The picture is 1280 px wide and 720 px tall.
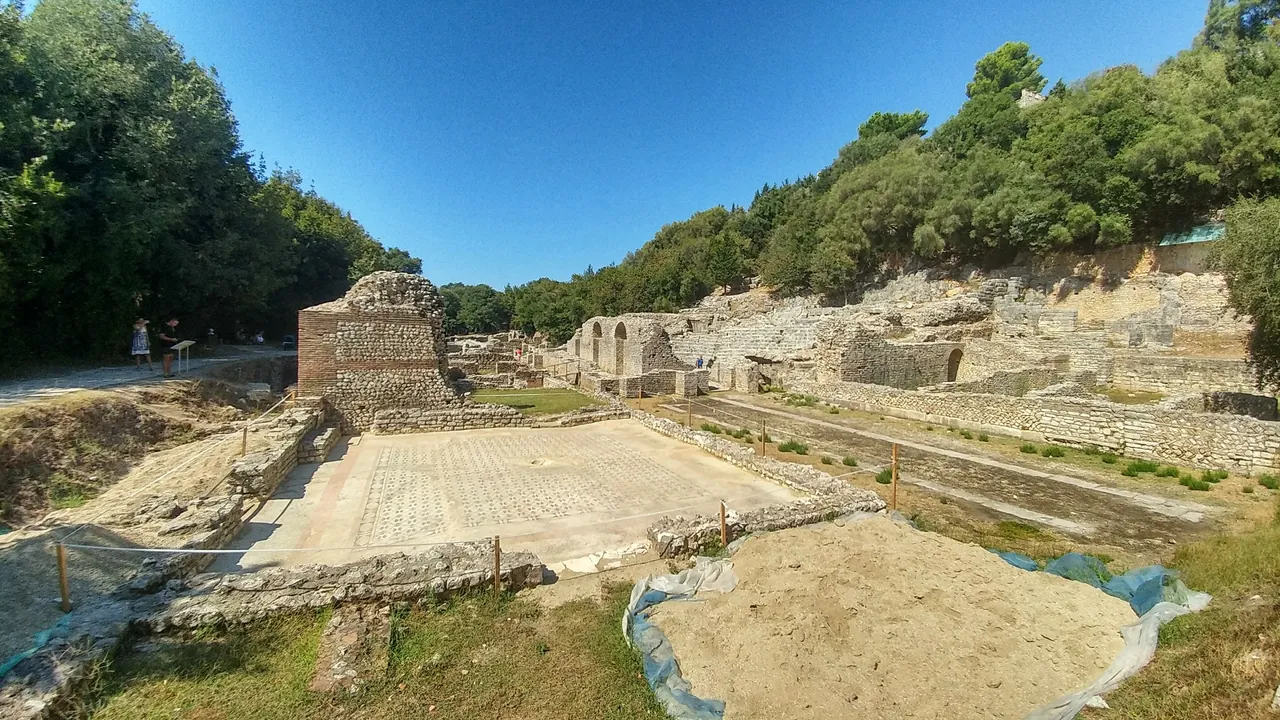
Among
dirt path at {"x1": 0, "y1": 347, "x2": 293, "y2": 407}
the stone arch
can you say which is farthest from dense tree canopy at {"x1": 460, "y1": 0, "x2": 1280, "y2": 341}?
dirt path at {"x1": 0, "y1": 347, "x2": 293, "y2": 407}

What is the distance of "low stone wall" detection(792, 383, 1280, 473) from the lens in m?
9.76

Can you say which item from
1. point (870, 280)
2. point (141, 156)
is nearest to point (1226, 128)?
point (870, 280)

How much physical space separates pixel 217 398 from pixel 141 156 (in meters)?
8.32

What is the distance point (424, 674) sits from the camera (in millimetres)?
4363

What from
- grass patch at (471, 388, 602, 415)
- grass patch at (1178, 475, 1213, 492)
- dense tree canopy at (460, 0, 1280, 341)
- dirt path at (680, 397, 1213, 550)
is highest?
dense tree canopy at (460, 0, 1280, 341)

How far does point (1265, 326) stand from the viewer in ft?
36.8

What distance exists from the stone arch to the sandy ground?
20.6 meters

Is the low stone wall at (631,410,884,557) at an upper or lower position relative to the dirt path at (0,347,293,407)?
lower

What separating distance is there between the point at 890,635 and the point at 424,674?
13.2ft

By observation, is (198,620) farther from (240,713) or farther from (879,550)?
(879,550)

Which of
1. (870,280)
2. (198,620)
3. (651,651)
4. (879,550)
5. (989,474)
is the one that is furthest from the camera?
(870,280)

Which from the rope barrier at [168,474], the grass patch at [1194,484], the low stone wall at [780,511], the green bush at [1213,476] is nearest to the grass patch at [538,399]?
the rope barrier at [168,474]

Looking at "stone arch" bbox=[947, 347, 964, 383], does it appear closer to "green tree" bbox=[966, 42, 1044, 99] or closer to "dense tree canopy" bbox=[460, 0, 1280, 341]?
"dense tree canopy" bbox=[460, 0, 1280, 341]

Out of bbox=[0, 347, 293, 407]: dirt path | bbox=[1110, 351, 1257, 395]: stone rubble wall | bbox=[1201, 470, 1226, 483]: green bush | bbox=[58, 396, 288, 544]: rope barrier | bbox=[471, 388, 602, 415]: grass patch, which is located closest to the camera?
bbox=[58, 396, 288, 544]: rope barrier
